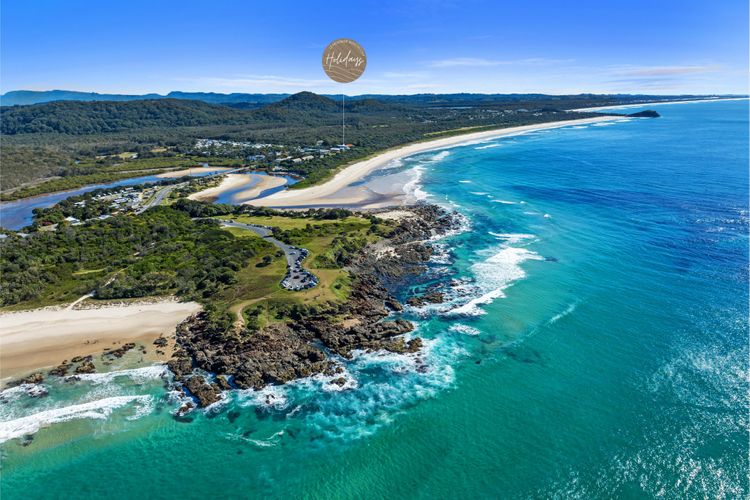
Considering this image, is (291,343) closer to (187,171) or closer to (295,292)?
(295,292)

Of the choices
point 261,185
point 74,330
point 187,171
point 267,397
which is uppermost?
point 187,171

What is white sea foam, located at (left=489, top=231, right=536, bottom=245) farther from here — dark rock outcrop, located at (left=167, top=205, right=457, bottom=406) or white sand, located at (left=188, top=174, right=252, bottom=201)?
white sand, located at (left=188, top=174, right=252, bottom=201)

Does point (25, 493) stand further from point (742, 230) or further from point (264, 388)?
point (742, 230)

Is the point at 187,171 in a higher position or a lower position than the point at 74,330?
higher

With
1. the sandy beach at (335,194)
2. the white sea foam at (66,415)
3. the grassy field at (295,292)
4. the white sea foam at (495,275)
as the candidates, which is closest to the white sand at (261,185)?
the sandy beach at (335,194)

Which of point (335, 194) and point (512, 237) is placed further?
point (335, 194)

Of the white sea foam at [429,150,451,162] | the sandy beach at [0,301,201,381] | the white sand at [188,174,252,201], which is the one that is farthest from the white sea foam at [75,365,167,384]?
the white sea foam at [429,150,451,162]

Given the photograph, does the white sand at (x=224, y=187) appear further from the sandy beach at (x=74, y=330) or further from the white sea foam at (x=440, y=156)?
the white sea foam at (x=440, y=156)

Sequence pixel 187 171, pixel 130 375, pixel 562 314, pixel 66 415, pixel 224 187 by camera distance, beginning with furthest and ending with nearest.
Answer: pixel 187 171
pixel 224 187
pixel 562 314
pixel 130 375
pixel 66 415

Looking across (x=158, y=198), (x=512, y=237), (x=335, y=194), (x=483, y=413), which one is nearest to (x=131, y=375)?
(x=483, y=413)
